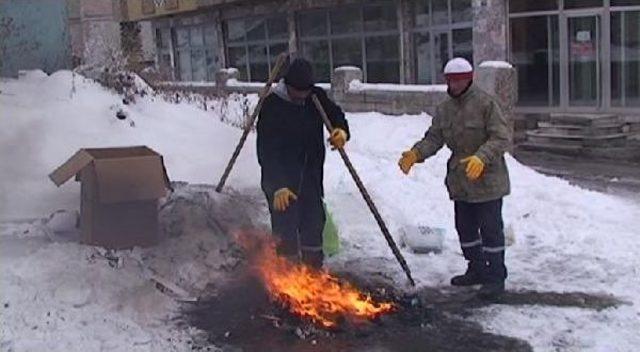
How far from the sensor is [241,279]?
6.09 meters

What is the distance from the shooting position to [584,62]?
663 inches

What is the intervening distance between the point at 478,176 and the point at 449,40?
548 inches

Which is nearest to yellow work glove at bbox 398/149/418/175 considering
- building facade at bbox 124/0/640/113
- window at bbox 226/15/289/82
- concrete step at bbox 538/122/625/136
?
concrete step at bbox 538/122/625/136

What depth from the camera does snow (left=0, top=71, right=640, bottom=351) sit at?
502cm

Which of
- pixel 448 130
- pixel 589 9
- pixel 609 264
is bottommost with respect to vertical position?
pixel 609 264

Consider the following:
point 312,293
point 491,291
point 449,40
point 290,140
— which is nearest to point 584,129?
point 449,40

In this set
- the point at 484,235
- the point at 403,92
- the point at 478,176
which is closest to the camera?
the point at 478,176

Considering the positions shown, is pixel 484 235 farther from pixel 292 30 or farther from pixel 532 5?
pixel 292 30

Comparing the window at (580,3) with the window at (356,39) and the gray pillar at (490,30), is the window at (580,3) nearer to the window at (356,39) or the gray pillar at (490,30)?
the gray pillar at (490,30)

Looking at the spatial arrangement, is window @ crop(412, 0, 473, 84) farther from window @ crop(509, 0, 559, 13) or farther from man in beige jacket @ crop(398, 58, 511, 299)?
man in beige jacket @ crop(398, 58, 511, 299)

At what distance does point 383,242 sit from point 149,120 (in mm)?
2947

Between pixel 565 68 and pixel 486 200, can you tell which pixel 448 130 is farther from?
pixel 565 68

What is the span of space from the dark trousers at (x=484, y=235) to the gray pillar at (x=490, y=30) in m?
12.0

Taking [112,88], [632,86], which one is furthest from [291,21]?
[112,88]
